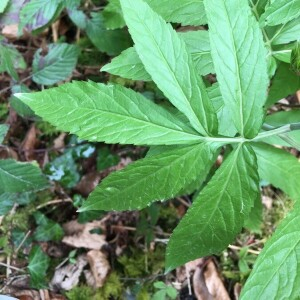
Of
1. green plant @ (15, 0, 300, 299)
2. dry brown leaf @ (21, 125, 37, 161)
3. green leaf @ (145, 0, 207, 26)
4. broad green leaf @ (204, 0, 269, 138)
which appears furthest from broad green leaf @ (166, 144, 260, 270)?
dry brown leaf @ (21, 125, 37, 161)

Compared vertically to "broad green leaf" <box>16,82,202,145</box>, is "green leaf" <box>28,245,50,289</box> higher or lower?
lower

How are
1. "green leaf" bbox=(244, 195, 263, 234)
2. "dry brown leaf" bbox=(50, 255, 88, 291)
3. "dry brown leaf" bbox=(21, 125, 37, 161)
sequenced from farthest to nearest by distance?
1. "dry brown leaf" bbox=(21, 125, 37, 161)
2. "dry brown leaf" bbox=(50, 255, 88, 291)
3. "green leaf" bbox=(244, 195, 263, 234)

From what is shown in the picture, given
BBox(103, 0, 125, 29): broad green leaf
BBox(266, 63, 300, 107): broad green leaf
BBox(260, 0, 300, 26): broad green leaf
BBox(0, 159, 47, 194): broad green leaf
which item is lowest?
BBox(0, 159, 47, 194): broad green leaf

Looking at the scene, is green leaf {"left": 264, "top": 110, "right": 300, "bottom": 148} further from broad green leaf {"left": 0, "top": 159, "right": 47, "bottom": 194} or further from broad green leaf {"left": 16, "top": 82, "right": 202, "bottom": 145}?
broad green leaf {"left": 0, "top": 159, "right": 47, "bottom": 194}

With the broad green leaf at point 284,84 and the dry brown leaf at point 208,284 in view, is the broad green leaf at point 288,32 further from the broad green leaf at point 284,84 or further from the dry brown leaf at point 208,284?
the dry brown leaf at point 208,284

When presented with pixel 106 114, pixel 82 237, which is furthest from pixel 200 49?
pixel 82 237

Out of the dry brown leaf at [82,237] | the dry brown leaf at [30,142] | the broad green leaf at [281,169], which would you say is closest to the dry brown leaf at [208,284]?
the dry brown leaf at [82,237]

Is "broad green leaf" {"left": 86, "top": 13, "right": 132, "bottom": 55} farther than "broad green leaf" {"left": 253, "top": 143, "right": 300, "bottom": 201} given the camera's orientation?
Yes
